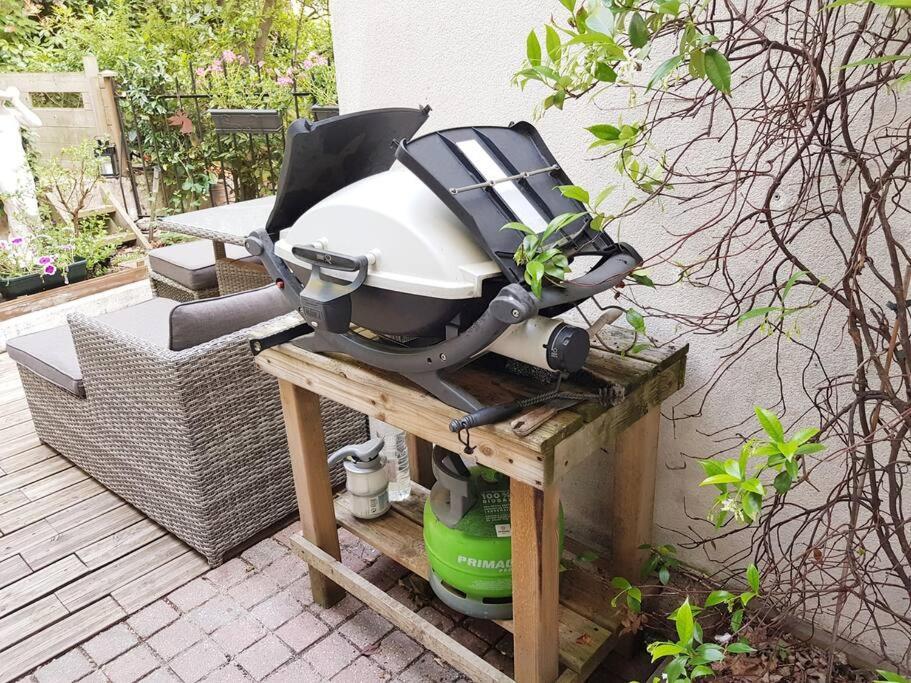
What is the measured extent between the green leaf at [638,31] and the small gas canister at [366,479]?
1310mm

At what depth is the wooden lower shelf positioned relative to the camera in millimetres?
1532

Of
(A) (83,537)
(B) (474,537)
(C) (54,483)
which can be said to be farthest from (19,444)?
(B) (474,537)

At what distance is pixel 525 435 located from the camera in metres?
1.17

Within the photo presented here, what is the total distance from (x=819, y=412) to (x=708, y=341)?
28cm

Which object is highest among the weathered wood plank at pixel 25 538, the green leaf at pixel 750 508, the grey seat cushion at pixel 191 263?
the green leaf at pixel 750 508

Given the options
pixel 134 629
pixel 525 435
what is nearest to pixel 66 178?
pixel 134 629

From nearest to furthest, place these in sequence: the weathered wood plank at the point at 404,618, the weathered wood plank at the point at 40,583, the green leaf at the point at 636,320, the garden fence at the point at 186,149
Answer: the green leaf at the point at 636,320 → the weathered wood plank at the point at 404,618 → the weathered wood plank at the point at 40,583 → the garden fence at the point at 186,149

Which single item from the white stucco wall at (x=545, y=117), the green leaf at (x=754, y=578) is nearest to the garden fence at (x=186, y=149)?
the white stucco wall at (x=545, y=117)

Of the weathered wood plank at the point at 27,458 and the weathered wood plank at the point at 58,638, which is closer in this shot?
the weathered wood plank at the point at 58,638

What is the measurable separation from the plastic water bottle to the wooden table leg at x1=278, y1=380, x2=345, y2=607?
0.78 ft

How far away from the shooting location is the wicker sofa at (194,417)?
204cm

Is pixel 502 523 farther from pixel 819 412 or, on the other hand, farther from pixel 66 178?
pixel 66 178

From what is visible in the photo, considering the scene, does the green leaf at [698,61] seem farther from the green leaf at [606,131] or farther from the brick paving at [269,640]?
the brick paving at [269,640]

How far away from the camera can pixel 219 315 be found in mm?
2092
